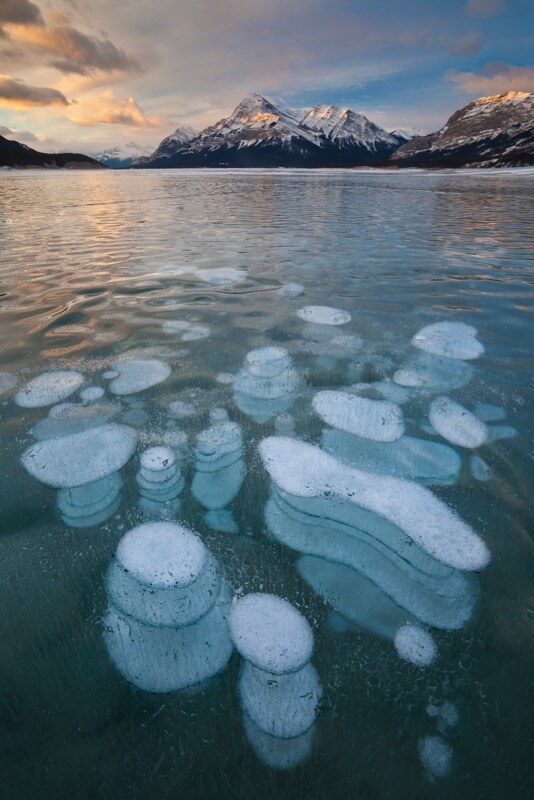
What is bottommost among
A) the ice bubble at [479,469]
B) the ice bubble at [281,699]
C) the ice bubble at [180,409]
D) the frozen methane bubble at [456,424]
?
the ice bubble at [281,699]

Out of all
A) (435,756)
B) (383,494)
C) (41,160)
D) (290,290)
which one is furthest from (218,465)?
(41,160)

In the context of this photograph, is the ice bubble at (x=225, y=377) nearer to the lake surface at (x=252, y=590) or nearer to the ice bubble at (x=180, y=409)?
the lake surface at (x=252, y=590)

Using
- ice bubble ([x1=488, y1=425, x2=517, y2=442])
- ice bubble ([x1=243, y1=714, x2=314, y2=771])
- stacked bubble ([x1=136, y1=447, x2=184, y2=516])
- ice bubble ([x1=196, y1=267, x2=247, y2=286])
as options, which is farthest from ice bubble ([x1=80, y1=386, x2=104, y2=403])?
ice bubble ([x1=196, y1=267, x2=247, y2=286])

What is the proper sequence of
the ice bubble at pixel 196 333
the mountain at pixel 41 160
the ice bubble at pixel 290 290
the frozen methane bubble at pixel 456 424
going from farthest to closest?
the mountain at pixel 41 160 < the ice bubble at pixel 290 290 < the ice bubble at pixel 196 333 < the frozen methane bubble at pixel 456 424

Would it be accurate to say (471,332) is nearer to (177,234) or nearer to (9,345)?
(9,345)

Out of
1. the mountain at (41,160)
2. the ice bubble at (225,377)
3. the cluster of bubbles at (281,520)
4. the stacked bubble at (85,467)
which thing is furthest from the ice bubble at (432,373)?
the mountain at (41,160)

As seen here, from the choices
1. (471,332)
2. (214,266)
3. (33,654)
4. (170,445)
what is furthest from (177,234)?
(33,654)

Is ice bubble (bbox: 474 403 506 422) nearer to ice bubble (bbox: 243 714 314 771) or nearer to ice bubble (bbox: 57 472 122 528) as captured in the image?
ice bubble (bbox: 243 714 314 771)
